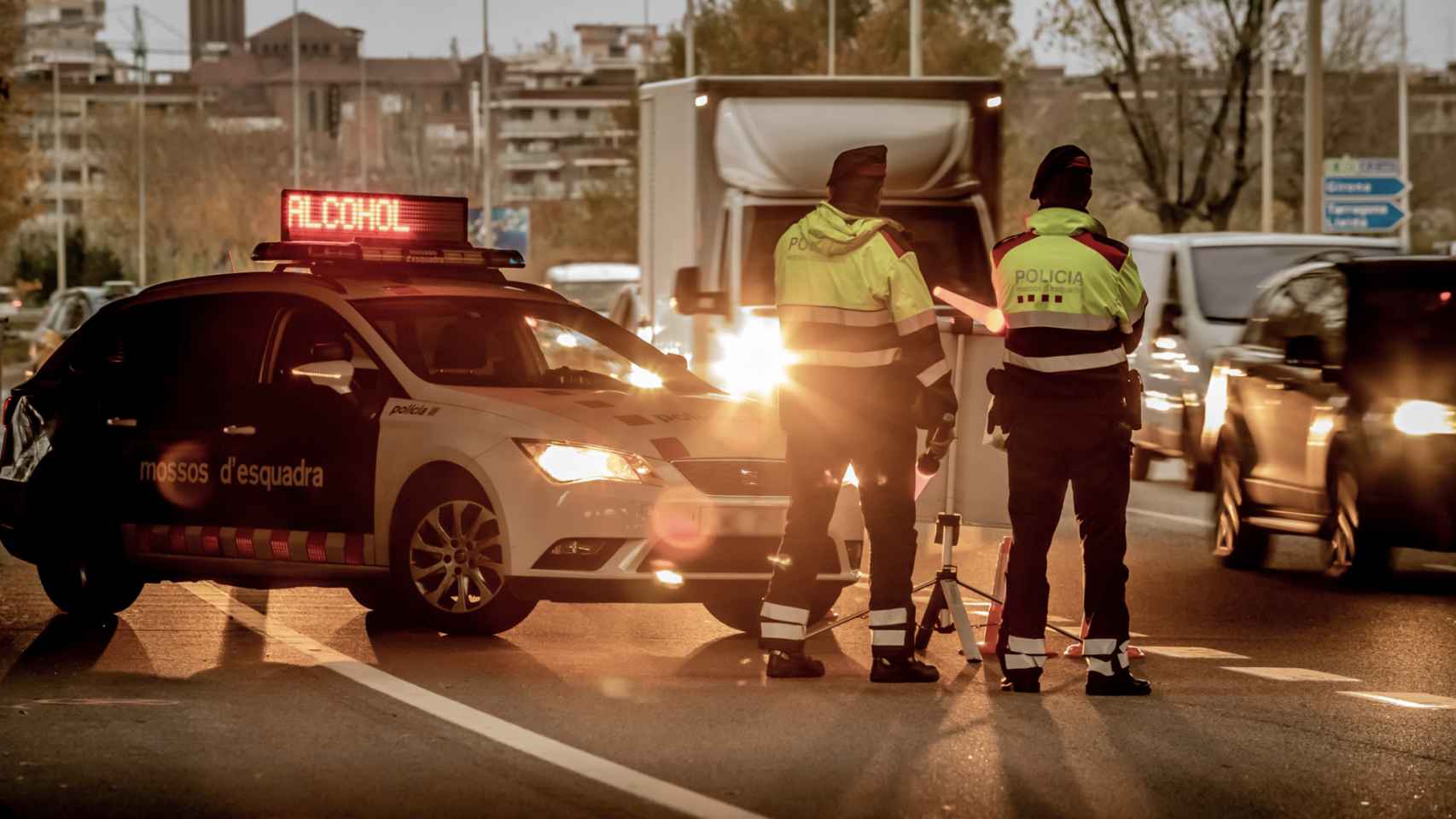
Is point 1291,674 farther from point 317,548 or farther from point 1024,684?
point 317,548

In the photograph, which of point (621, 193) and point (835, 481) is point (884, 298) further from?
point (621, 193)

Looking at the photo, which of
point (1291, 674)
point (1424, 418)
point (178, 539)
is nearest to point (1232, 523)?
point (1424, 418)

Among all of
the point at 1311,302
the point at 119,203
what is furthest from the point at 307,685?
the point at 119,203

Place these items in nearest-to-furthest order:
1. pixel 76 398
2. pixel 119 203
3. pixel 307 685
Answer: pixel 307 685, pixel 76 398, pixel 119 203

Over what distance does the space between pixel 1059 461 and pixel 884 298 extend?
0.83 meters

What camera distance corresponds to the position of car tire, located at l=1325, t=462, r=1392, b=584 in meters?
13.3

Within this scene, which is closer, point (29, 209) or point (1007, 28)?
point (29, 209)

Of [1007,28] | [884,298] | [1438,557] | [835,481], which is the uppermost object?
[1007,28]

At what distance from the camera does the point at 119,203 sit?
4301 inches

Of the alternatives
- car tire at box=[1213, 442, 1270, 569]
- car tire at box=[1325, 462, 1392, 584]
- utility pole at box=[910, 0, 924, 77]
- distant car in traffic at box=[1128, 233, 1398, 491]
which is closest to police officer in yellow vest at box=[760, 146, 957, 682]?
car tire at box=[1325, 462, 1392, 584]

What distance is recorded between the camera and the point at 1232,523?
48.8ft

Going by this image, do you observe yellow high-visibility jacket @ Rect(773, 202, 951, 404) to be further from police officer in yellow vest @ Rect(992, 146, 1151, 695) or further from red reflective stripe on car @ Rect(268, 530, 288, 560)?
red reflective stripe on car @ Rect(268, 530, 288, 560)

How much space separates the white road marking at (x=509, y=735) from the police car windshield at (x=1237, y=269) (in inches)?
419

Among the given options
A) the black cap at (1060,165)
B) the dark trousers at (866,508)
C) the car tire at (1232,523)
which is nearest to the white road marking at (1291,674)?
the dark trousers at (866,508)
